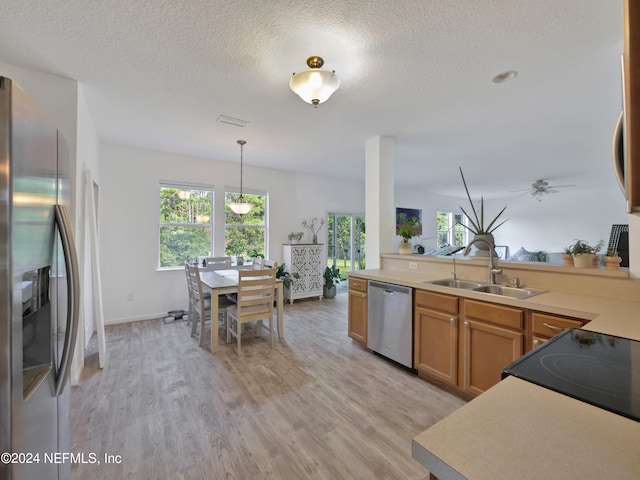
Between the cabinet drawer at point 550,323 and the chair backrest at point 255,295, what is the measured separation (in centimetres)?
239

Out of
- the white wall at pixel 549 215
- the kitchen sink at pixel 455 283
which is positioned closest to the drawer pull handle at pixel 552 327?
the kitchen sink at pixel 455 283

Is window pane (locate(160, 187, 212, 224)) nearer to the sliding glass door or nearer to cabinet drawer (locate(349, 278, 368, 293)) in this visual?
the sliding glass door

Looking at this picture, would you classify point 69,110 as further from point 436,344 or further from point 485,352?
point 485,352

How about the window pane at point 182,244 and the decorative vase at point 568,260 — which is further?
the window pane at point 182,244

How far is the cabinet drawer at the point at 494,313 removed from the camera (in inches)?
74.0

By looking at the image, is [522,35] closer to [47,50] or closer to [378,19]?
[378,19]

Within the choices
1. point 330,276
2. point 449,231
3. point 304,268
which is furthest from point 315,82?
point 449,231

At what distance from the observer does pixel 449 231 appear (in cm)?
942

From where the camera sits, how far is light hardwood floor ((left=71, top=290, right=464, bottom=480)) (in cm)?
161

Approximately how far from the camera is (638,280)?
71.9 inches

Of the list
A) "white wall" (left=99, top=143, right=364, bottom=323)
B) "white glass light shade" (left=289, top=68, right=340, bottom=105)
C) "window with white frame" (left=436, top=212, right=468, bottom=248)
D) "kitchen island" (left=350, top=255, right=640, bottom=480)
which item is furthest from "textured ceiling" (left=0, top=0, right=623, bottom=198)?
"window with white frame" (left=436, top=212, right=468, bottom=248)

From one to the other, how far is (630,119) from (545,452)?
67 cm

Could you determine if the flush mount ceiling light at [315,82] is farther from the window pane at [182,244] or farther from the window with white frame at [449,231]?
the window with white frame at [449,231]

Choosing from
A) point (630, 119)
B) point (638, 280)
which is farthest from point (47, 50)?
point (638, 280)
